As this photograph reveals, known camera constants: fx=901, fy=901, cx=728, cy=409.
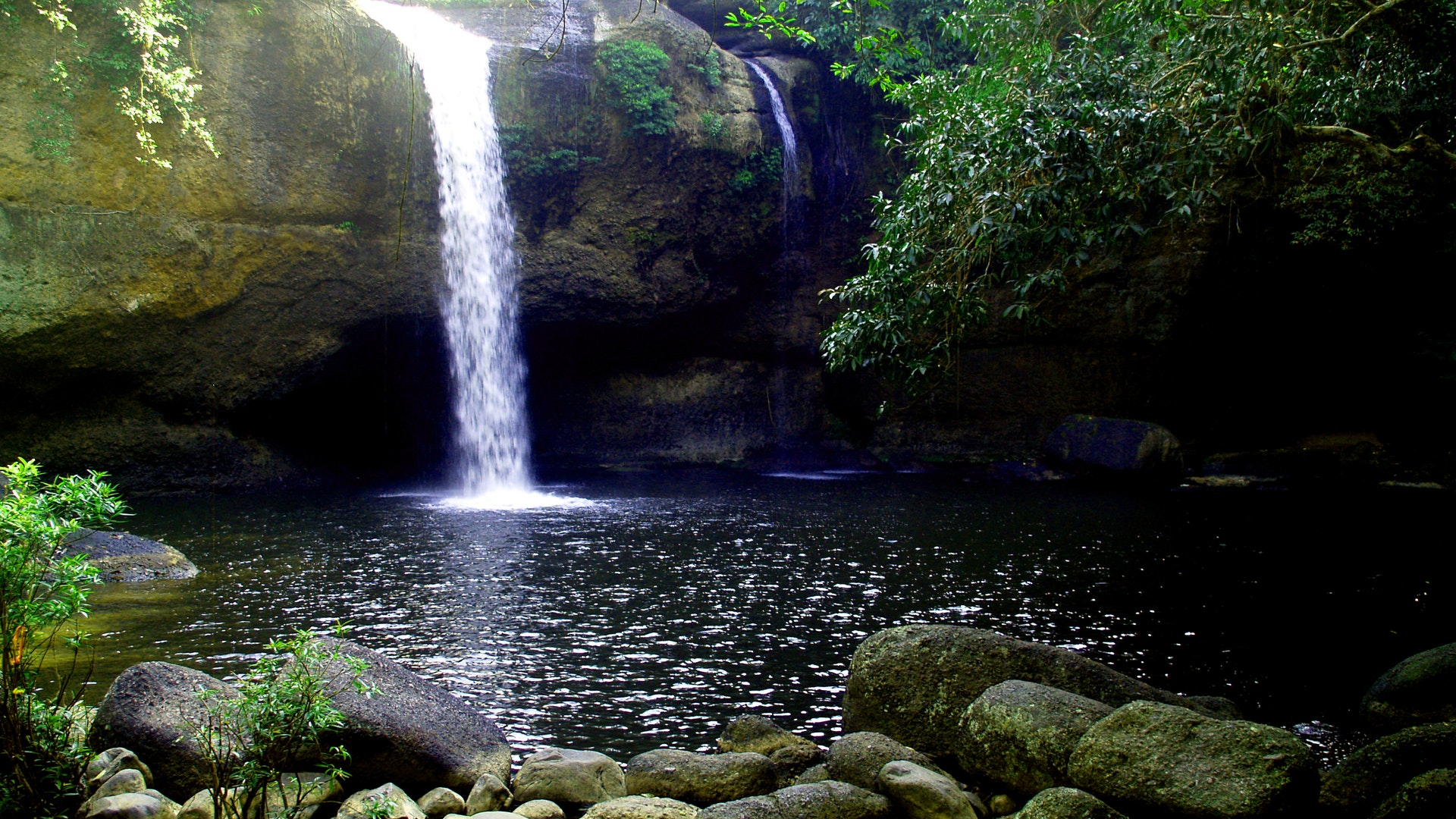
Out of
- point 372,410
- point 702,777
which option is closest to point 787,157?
point 372,410

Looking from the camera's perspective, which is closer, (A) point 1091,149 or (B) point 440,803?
(B) point 440,803

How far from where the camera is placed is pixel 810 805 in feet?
14.1

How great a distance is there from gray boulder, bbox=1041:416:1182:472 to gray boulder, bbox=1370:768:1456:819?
1660cm

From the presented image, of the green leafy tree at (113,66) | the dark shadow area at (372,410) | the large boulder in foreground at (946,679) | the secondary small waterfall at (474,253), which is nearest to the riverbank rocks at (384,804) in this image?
the large boulder in foreground at (946,679)

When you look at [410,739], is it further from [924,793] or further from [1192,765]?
[1192,765]

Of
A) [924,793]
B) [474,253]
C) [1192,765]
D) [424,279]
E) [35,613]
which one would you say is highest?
[474,253]

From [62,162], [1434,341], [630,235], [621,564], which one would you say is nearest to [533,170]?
[630,235]

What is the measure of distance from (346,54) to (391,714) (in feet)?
52.4

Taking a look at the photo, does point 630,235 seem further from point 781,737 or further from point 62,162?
point 781,737

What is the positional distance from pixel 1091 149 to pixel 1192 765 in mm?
3901

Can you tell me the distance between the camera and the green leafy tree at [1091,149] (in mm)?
6012

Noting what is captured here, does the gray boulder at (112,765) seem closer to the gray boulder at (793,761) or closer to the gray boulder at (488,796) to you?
the gray boulder at (488,796)

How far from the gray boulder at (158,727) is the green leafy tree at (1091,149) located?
462 centimetres

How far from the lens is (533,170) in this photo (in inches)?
762
